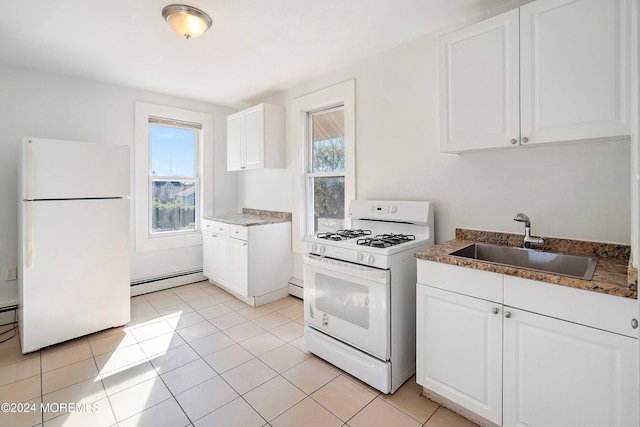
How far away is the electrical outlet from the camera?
287cm

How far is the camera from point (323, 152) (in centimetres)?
333

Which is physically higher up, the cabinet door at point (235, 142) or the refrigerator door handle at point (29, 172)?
the cabinet door at point (235, 142)

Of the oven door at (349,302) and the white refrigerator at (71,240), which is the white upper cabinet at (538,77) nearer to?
the oven door at (349,302)

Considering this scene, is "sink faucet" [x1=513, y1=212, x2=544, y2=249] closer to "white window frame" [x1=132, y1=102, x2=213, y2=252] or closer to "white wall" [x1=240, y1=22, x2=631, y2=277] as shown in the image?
"white wall" [x1=240, y1=22, x2=631, y2=277]

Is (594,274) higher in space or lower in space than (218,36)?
lower

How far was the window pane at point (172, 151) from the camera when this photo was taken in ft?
12.4

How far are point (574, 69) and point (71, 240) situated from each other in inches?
Answer: 137

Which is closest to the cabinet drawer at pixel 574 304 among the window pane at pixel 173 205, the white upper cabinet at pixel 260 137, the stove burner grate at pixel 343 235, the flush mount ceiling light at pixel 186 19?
the stove burner grate at pixel 343 235

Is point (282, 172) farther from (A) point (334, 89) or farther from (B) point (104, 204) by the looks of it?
(B) point (104, 204)

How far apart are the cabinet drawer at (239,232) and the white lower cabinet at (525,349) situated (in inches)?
77.0

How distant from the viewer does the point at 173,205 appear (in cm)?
395

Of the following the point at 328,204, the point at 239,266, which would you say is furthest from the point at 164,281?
the point at 328,204

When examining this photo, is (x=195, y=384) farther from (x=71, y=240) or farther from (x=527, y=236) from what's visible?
(x=527, y=236)

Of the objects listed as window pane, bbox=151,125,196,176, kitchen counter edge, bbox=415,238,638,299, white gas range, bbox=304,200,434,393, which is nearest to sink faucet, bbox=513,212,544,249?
kitchen counter edge, bbox=415,238,638,299
